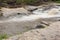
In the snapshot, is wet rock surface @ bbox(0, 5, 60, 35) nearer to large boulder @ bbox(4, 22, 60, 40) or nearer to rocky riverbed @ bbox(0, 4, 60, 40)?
rocky riverbed @ bbox(0, 4, 60, 40)

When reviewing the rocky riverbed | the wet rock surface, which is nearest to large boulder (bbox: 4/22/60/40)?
the wet rock surface

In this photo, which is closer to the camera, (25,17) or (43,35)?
(43,35)

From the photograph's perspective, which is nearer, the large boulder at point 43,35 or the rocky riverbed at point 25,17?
the large boulder at point 43,35

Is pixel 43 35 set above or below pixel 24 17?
above

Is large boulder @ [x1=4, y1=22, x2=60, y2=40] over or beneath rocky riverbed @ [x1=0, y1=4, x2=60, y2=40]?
over

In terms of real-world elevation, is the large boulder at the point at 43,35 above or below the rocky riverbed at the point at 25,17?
above

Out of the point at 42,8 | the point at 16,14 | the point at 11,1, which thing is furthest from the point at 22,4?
the point at 16,14

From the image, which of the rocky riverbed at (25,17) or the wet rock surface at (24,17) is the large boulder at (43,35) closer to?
the wet rock surface at (24,17)

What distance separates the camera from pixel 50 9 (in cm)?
1816

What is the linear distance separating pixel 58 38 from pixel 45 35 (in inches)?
19.5

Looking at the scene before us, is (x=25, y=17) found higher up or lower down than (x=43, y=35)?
lower down

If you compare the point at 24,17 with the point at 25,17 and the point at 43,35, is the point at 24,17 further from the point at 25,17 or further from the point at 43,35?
the point at 43,35

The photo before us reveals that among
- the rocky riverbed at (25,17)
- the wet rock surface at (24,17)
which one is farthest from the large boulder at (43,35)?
the rocky riverbed at (25,17)

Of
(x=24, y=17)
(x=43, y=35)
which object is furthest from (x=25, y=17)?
(x=43, y=35)
